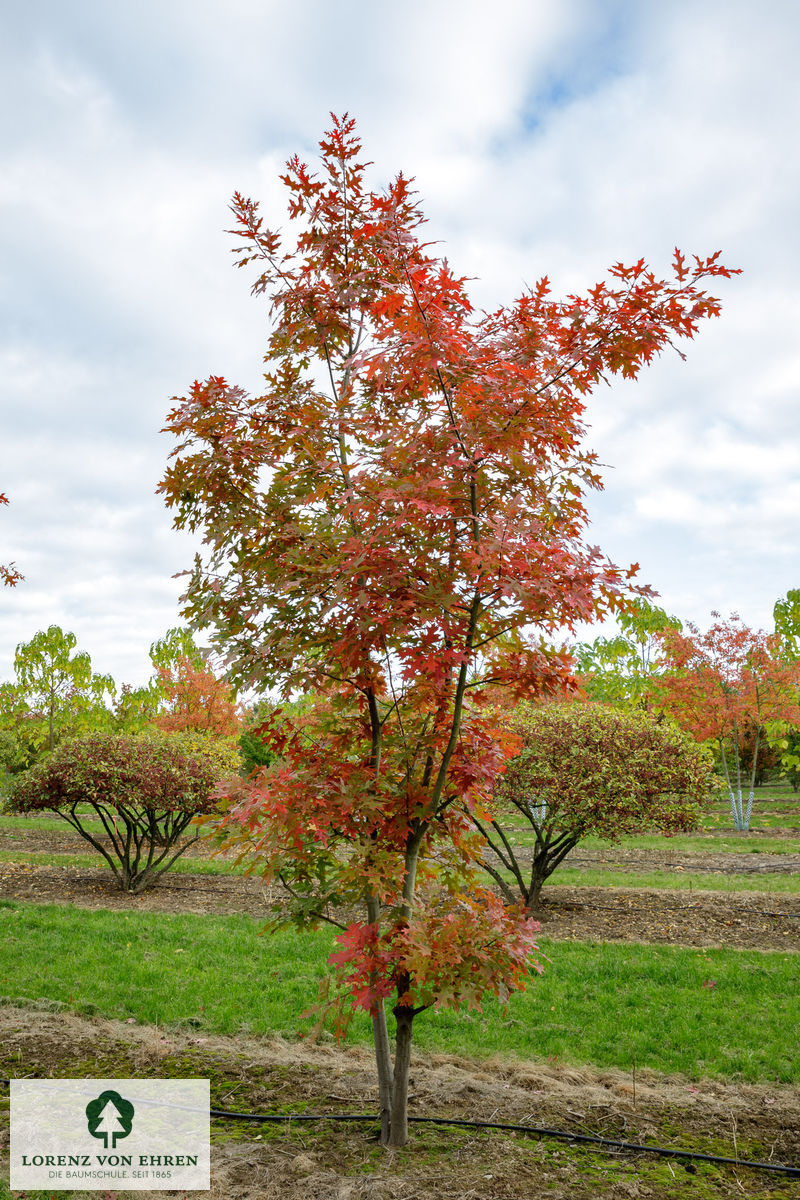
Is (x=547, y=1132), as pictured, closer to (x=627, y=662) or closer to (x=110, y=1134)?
(x=110, y=1134)

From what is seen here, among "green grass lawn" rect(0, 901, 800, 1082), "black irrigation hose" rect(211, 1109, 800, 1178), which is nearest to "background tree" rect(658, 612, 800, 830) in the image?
"green grass lawn" rect(0, 901, 800, 1082)

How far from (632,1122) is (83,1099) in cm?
249

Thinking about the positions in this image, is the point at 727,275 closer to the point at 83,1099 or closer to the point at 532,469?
the point at 532,469

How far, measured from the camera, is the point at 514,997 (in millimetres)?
5156

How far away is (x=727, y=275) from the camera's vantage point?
9.22ft

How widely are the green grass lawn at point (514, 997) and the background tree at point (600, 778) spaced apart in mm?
1128

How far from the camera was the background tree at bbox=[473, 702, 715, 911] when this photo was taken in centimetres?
685

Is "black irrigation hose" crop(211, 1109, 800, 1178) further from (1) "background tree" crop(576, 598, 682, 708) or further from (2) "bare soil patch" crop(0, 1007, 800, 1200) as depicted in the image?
(1) "background tree" crop(576, 598, 682, 708)

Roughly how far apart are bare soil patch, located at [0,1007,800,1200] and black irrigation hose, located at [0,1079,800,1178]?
0.13 feet

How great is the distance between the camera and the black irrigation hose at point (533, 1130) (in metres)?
3.05

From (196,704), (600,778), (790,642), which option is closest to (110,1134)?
(600,778)

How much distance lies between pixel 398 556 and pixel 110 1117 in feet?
8.90

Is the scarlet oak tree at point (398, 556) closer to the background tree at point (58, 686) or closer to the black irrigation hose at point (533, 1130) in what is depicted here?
the black irrigation hose at point (533, 1130)

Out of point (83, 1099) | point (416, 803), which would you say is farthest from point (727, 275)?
point (83, 1099)
